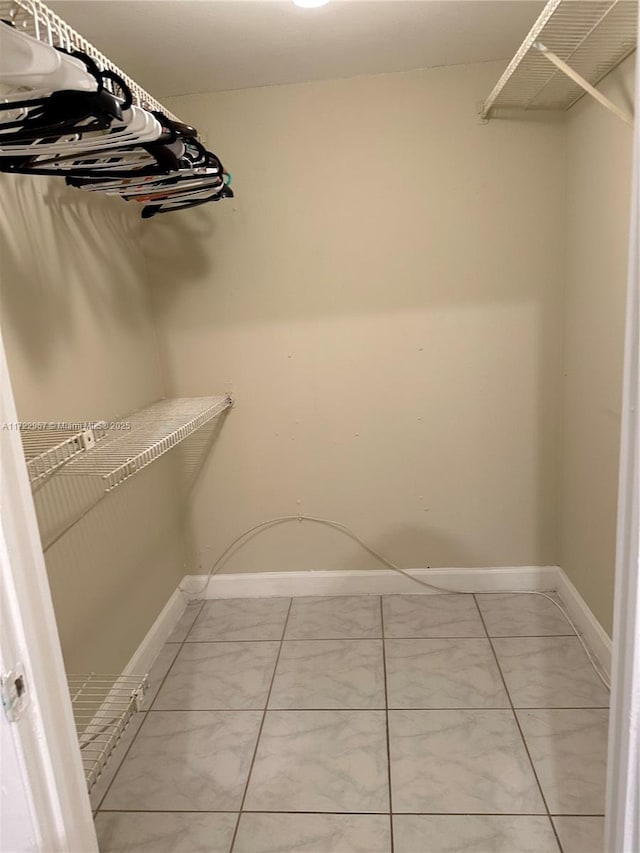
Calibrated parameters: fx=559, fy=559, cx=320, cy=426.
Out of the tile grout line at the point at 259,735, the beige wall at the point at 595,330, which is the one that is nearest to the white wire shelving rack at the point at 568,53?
the beige wall at the point at 595,330

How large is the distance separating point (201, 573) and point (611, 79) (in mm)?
2546

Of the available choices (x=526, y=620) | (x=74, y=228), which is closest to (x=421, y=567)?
(x=526, y=620)

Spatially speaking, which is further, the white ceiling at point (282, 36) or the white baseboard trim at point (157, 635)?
the white baseboard trim at point (157, 635)

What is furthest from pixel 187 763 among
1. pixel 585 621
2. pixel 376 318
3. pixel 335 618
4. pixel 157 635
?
pixel 376 318

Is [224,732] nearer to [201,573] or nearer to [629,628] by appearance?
[201,573]

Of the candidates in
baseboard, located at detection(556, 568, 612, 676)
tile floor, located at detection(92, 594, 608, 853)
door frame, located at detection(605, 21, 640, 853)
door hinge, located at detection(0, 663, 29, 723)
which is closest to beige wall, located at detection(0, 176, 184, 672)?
tile floor, located at detection(92, 594, 608, 853)

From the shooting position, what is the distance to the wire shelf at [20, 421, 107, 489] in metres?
1.21

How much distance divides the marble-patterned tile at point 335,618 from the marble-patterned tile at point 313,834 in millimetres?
839

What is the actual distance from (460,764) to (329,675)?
589 mm

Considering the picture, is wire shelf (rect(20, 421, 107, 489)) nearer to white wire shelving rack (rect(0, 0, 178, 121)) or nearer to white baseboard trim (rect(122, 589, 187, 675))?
white wire shelving rack (rect(0, 0, 178, 121))

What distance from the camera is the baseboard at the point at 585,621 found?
6.68 feet

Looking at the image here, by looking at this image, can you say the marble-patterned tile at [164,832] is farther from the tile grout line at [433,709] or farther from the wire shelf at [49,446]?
the wire shelf at [49,446]

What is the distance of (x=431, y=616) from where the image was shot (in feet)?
8.11

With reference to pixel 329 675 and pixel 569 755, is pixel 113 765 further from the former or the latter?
pixel 569 755
